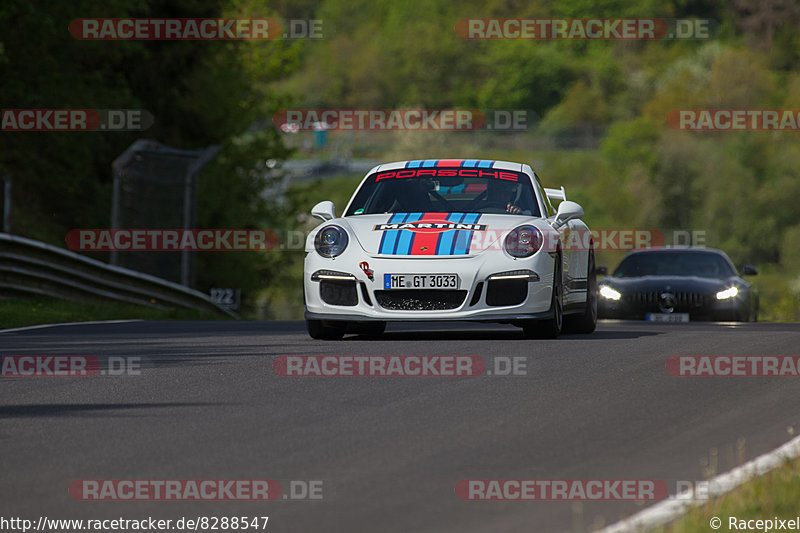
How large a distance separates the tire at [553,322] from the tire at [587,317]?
107 cm

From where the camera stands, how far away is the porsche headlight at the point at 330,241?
11680 millimetres

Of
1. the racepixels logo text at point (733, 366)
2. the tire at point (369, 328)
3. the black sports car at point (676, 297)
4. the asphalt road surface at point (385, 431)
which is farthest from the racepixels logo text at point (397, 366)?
the black sports car at point (676, 297)

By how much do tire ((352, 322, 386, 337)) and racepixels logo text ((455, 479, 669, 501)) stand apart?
6503mm

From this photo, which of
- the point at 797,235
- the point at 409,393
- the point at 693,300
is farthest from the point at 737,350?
the point at 797,235

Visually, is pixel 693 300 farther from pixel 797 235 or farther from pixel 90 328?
pixel 797 235

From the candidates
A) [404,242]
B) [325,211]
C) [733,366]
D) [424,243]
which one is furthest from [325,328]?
[733,366]

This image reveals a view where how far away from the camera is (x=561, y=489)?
5891 mm

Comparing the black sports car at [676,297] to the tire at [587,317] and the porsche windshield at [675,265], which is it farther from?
the tire at [587,317]

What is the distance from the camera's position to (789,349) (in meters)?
11.3

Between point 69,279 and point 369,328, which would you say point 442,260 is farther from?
point 69,279

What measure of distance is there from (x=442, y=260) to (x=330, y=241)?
38.1 inches

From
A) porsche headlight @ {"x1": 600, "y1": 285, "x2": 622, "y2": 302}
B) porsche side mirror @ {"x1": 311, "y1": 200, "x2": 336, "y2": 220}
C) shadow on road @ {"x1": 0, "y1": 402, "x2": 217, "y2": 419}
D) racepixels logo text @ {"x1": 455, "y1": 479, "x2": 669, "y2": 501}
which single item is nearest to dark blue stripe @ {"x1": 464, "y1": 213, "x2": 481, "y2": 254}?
porsche side mirror @ {"x1": 311, "y1": 200, "x2": 336, "y2": 220}

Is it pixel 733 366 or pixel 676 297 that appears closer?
pixel 733 366

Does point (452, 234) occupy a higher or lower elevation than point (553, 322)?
higher
